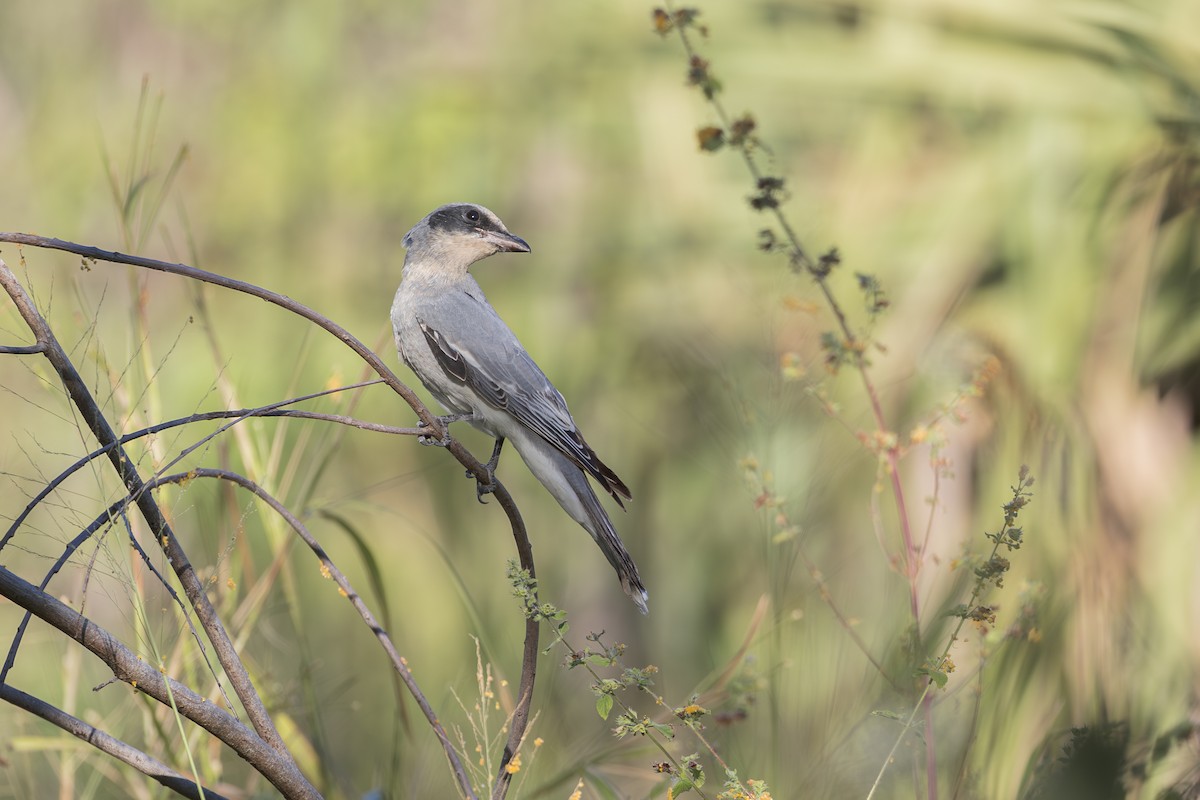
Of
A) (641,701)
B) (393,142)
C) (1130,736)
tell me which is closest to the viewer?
(1130,736)

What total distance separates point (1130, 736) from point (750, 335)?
1.82m

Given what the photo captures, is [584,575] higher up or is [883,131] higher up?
[883,131]

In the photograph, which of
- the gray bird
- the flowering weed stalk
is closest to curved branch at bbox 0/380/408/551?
the flowering weed stalk

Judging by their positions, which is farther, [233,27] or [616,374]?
[233,27]

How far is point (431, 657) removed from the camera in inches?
133

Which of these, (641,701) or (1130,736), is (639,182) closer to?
(641,701)

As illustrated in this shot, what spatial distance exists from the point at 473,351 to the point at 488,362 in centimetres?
3

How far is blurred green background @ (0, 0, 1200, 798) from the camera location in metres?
1.39

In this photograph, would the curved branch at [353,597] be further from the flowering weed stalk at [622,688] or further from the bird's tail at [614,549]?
the bird's tail at [614,549]

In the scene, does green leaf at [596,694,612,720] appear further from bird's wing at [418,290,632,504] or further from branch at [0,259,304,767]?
bird's wing at [418,290,632,504]

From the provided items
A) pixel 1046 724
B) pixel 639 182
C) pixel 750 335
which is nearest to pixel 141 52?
pixel 639 182

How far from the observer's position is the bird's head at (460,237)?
1805 mm

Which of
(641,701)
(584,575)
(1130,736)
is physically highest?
(584,575)

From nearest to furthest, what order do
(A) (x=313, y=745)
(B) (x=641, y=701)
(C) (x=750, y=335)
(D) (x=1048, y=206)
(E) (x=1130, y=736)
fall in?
(E) (x=1130, y=736) < (A) (x=313, y=745) < (D) (x=1048, y=206) < (C) (x=750, y=335) < (B) (x=641, y=701)
